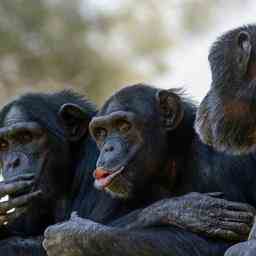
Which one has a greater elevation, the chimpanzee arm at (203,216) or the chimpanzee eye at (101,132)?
the chimpanzee eye at (101,132)

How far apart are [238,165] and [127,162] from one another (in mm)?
904

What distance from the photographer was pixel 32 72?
2800 cm

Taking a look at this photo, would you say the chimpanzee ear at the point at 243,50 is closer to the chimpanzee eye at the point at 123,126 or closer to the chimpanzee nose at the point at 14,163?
the chimpanzee eye at the point at 123,126

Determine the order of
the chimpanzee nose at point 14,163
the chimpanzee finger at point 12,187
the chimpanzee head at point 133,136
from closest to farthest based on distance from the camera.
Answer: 1. the chimpanzee head at point 133,136
2. the chimpanzee finger at point 12,187
3. the chimpanzee nose at point 14,163

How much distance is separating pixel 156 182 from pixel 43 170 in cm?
111

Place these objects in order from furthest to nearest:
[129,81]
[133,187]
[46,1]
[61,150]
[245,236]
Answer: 1. [46,1]
2. [129,81]
3. [61,150]
4. [133,187]
5. [245,236]

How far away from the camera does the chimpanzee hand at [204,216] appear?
11430 mm

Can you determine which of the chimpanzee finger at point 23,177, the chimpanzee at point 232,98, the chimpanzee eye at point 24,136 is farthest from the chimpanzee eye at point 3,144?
the chimpanzee at point 232,98

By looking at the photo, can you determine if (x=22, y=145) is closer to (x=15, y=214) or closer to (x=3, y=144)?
(x=3, y=144)

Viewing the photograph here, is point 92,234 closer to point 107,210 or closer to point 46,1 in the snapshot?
point 107,210

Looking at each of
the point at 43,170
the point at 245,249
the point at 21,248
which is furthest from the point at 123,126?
the point at 245,249

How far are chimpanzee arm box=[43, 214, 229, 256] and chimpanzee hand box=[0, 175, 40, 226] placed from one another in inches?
37.7

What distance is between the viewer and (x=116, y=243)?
11461 millimetres

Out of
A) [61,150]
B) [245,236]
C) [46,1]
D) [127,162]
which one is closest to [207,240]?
[245,236]
